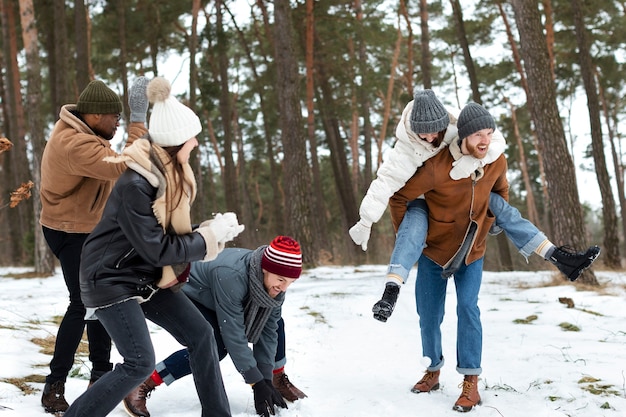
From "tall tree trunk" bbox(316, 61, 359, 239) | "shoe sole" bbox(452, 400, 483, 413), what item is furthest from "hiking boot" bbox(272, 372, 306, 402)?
"tall tree trunk" bbox(316, 61, 359, 239)

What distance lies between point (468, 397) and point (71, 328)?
2.43m

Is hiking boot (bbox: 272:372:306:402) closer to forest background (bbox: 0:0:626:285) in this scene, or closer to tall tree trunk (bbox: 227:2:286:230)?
forest background (bbox: 0:0:626:285)

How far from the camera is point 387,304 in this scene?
3.50 m

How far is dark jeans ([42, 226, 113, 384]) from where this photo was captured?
3457 mm

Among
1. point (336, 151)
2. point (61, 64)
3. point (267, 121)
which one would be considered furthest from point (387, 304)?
point (267, 121)

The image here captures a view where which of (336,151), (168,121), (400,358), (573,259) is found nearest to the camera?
(168,121)

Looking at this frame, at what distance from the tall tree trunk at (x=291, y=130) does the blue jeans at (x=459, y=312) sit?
25.3ft

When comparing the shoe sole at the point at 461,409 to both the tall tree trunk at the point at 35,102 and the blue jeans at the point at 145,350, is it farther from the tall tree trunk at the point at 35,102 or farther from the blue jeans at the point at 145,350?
the tall tree trunk at the point at 35,102

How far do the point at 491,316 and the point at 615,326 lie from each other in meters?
1.31

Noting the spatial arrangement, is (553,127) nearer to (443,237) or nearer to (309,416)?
(443,237)

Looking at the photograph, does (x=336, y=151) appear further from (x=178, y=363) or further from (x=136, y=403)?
(x=136, y=403)

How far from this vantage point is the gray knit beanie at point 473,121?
3693 millimetres

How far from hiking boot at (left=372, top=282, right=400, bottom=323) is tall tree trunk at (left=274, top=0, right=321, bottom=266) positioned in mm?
8235

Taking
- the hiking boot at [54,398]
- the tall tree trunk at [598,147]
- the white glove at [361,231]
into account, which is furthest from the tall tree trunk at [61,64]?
the tall tree trunk at [598,147]
